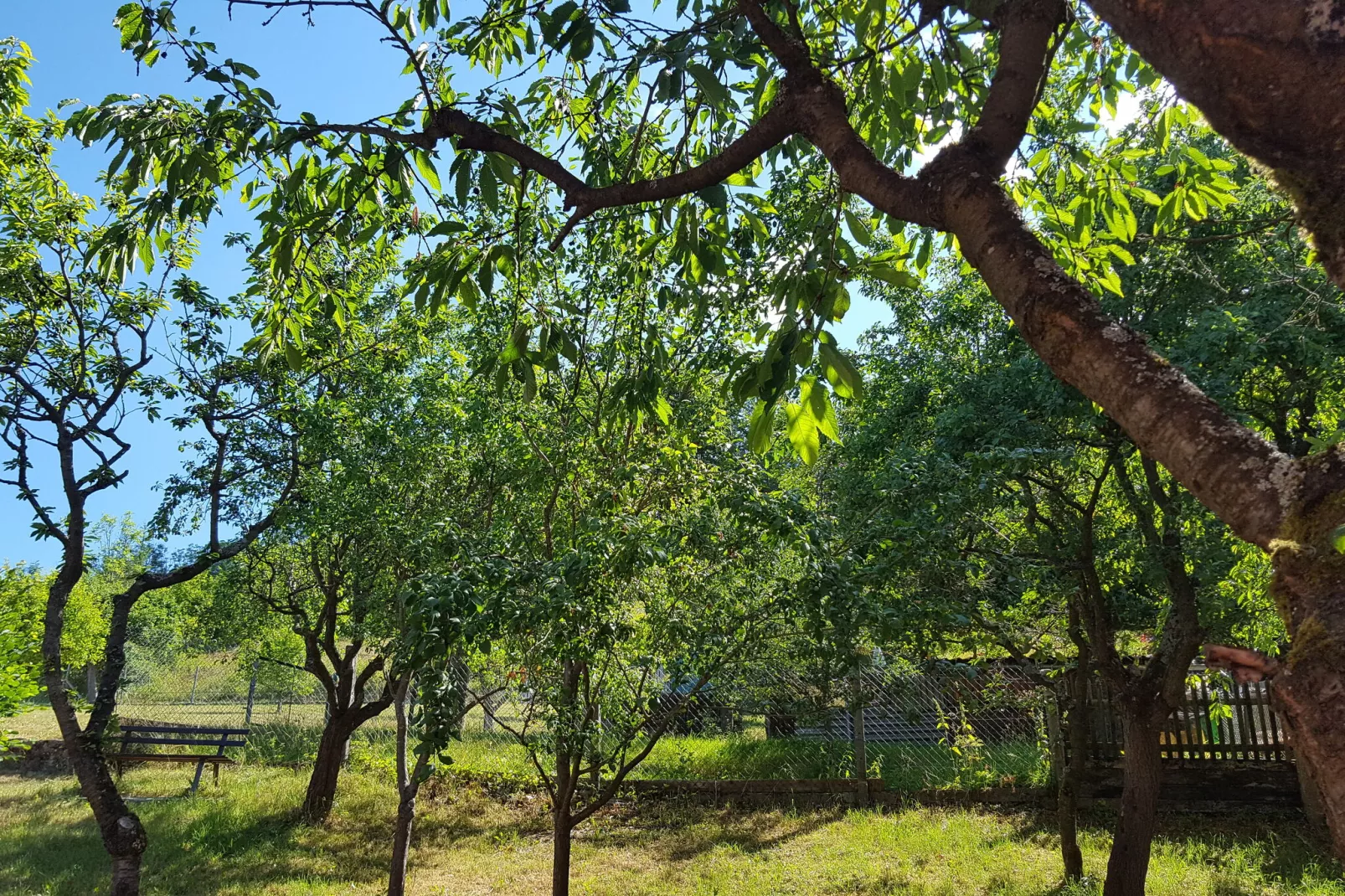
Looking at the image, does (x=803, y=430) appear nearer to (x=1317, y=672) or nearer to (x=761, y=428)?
(x=761, y=428)

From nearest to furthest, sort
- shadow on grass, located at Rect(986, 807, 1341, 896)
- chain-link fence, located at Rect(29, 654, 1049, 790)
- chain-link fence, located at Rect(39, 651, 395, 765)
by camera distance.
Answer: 1. chain-link fence, located at Rect(29, 654, 1049, 790)
2. shadow on grass, located at Rect(986, 807, 1341, 896)
3. chain-link fence, located at Rect(39, 651, 395, 765)

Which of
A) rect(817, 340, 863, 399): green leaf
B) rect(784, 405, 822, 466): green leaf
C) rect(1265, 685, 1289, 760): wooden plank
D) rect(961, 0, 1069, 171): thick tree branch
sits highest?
rect(961, 0, 1069, 171): thick tree branch

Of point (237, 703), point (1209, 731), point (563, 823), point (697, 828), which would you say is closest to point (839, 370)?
point (563, 823)

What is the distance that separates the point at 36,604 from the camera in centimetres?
867

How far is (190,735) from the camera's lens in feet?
42.8

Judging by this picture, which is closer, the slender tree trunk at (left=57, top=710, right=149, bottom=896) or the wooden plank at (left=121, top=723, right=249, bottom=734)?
the slender tree trunk at (left=57, top=710, right=149, bottom=896)

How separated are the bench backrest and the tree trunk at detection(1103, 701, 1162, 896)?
11.7 m

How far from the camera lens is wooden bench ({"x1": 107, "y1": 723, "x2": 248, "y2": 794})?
1126 cm

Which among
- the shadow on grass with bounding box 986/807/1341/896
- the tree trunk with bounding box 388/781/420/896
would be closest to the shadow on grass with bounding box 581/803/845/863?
the shadow on grass with bounding box 986/807/1341/896

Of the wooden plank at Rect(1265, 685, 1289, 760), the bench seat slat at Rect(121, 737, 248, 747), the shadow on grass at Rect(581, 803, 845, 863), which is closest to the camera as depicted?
the wooden plank at Rect(1265, 685, 1289, 760)

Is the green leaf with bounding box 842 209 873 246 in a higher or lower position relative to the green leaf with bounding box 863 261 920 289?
higher

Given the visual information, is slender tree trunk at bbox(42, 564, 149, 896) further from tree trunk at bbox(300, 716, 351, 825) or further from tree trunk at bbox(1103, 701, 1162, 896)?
tree trunk at bbox(1103, 701, 1162, 896)

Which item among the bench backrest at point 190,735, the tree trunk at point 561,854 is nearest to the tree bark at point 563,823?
the tree trunk at point 561,854

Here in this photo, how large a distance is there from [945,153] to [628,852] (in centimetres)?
869
